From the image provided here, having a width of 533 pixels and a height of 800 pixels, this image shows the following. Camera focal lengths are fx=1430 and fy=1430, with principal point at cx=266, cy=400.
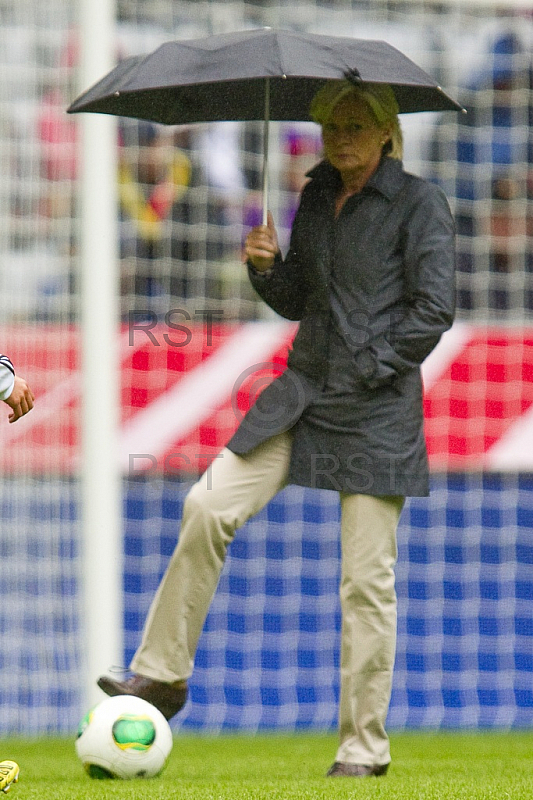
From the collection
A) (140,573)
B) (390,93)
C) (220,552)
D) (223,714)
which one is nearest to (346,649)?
(220,552)

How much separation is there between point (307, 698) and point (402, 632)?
0.59 metres

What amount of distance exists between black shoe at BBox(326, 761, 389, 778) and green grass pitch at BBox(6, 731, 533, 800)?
0.04 metres

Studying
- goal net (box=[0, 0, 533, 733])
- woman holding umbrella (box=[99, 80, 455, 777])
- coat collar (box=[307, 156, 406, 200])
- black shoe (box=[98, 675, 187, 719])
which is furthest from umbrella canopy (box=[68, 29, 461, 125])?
goal net (box=[0, 0, 533, 733])

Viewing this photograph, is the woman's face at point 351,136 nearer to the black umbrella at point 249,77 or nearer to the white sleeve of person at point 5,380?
the black umbrella at point 249,77

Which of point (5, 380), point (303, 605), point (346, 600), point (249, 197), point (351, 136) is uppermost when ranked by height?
point (351, 136)

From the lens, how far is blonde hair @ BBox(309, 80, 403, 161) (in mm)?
4020

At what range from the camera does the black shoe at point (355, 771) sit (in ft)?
12.6

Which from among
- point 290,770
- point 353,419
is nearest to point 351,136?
point 353,419

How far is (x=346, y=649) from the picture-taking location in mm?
3939

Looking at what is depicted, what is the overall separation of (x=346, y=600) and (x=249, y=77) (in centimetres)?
144

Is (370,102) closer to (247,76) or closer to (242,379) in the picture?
(247,76)

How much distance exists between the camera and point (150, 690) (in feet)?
12.9

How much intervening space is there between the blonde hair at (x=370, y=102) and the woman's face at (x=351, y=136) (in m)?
0.01

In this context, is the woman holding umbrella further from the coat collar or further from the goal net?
the goal net
